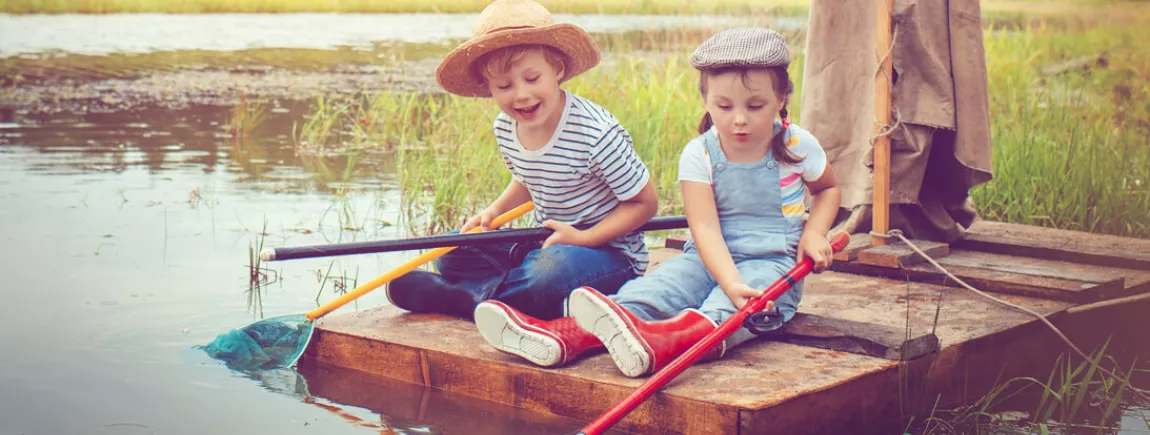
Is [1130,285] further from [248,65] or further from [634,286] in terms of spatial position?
[248,65]

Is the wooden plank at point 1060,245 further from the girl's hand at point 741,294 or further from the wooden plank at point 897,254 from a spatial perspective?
the girl's hand at point 741,294


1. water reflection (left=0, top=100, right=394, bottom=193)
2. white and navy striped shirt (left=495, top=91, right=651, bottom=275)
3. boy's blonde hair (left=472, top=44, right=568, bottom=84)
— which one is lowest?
water reflection (left=0, top=100, right=394, bottom=193)

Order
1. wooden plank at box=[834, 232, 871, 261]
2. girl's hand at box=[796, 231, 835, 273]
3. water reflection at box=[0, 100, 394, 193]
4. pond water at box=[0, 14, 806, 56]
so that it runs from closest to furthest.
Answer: girl's hand at box=[796, 231, 835, 273] < wooden plank at box=[834, 232, 871, 261] < water reflection at box=[0, 100, 394, 193] < pond water at box=[0, 14, 806, 56]

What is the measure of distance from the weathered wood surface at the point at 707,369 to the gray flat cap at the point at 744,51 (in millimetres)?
701

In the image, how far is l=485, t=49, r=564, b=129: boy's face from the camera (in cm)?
344

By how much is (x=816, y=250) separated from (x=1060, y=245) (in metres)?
1.64

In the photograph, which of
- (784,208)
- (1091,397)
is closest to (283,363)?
(784,208)

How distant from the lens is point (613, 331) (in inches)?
119

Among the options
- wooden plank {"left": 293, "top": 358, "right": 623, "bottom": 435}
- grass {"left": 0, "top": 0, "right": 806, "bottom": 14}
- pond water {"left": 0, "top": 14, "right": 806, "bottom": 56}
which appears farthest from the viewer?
grass {"left": 0, "top": 0, "right": 806, "bottom": 14}

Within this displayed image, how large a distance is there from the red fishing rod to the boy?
1.66 feet

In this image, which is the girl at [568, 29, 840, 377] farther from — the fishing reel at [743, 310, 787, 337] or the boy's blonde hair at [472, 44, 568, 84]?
the boy's blonde hair at [472, 44, 568, 84]

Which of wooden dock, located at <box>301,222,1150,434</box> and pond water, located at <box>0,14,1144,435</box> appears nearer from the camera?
wooden dock, located at <box>301,222,1150,434</box>

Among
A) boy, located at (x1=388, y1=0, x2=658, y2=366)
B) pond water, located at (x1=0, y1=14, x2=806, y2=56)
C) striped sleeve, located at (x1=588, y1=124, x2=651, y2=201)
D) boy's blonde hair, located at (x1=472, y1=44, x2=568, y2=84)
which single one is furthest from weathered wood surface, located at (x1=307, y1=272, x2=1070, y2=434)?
pond water, located at (x1=0, y1=14, x2=806, y2=56)

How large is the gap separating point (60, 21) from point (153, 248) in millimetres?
11979
